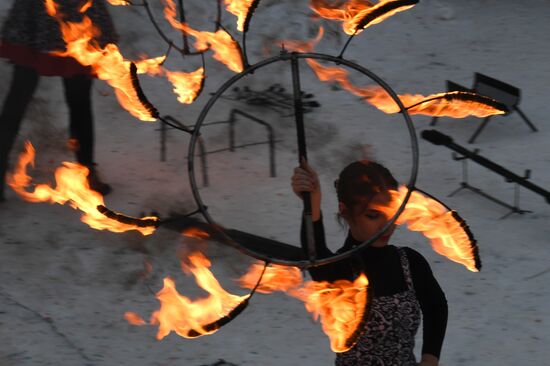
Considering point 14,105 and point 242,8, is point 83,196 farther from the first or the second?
point 14,105

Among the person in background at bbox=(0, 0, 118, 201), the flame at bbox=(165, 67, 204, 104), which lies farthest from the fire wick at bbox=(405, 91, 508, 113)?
the person in background at bbox=(0, 0, 118, 201)

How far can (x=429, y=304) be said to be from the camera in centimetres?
296

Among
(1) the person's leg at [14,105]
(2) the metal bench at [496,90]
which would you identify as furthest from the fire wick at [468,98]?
(2) the metal bench at [496,90]

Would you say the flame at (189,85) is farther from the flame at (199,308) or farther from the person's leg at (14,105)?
the person's leg at (14,105)

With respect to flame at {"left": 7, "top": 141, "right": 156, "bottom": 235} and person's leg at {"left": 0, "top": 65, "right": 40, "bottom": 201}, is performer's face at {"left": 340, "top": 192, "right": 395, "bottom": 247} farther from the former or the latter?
person's leg at {"left": 0, "top": 65, "right": 40, "bottom": 201}

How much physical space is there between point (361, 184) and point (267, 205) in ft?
13.2

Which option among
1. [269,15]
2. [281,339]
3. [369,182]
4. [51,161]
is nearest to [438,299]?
[369,182]

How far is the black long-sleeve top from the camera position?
8.95 ft

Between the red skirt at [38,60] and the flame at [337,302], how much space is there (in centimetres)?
371

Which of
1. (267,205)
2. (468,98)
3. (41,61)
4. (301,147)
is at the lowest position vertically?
(267,205)

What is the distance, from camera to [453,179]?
7164mm

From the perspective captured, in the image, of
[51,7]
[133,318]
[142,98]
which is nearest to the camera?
[142,98]

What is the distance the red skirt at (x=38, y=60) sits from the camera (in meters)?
6.09

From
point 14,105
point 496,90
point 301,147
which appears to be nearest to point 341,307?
point 301,147
